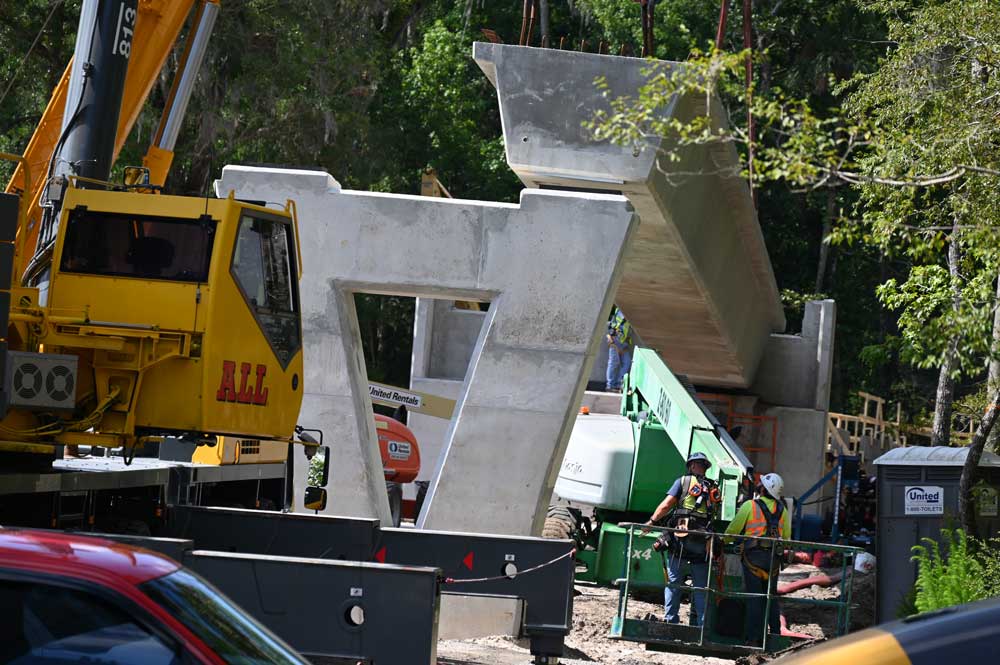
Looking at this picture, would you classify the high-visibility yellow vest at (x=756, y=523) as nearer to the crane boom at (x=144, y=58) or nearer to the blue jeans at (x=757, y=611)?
the blue jeans at (x=757, y=611)

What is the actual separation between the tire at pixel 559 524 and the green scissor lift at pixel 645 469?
35mm

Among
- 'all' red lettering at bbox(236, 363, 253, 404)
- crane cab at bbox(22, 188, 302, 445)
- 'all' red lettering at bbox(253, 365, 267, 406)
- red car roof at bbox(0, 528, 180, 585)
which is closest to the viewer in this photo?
red car roof at bbox(0, 528, 180, 585)

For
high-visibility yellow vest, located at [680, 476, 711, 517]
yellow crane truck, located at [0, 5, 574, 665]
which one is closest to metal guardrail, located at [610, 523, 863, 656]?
high-visibility yellow vest, located at [680, 476, 711, 517]

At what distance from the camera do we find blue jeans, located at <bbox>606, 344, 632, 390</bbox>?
2928cm

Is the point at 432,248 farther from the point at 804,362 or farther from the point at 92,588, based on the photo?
the point at 804,362

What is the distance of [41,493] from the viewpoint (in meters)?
9.19

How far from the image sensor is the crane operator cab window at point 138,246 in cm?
1015

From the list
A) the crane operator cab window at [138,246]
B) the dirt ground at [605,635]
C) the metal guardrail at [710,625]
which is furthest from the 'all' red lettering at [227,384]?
the metal guardrail at [710,625]

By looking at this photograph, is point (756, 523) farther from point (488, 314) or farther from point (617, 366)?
point (617, 366)

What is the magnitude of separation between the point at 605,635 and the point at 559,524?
3.27 m

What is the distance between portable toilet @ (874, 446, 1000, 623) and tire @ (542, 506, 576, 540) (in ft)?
14.3

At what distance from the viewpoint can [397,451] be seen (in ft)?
75.3

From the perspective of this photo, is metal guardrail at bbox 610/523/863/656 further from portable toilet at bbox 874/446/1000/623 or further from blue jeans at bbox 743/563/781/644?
portable toilet at bbox 874/446/1000/623

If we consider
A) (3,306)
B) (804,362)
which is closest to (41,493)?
(3,306)
